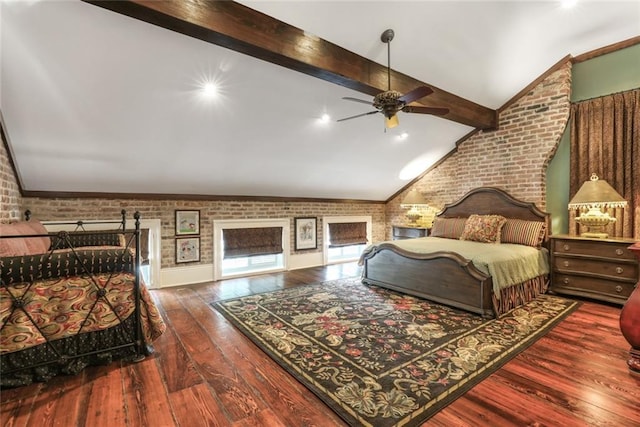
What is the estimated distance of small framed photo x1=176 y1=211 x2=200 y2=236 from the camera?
4988mm

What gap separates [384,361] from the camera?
2459mm

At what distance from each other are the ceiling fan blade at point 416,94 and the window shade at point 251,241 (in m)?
3.72

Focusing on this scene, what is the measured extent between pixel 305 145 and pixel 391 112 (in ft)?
6.18

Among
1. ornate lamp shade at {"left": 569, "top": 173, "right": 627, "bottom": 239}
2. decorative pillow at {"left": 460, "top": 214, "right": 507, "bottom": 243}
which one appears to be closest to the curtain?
ornate lamp shade at {"left": 569, "top": 173, "right": 627, "bottom": 239}

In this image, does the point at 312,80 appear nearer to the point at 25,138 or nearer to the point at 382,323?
the point at 382,323

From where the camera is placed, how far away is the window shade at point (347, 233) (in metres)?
6.80

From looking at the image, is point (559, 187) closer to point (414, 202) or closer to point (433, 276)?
point (414, 202)

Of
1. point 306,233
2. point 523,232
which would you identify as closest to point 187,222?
point 306,233

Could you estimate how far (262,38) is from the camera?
2.61 metres

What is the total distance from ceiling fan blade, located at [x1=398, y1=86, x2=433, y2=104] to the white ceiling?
812 mm

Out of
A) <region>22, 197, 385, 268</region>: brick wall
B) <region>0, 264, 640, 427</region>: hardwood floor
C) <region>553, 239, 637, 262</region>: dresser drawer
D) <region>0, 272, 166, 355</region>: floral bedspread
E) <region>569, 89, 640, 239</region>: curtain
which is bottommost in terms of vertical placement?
<region>0, 264, 640, 427</region>: hardwood floor

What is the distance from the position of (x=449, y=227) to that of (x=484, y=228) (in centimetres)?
72

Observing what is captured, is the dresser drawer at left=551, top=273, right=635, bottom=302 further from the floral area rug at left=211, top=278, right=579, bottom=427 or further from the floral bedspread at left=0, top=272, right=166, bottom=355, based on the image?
the floral bedspread at left=0, top=272, right=166, bottom=355

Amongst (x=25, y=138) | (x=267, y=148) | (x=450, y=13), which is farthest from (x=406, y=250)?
(x=25, y=138)
